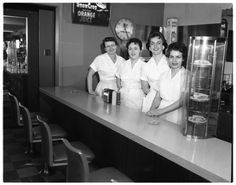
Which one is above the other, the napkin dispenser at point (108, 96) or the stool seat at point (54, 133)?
the napkin dispenser at point (108, 96)

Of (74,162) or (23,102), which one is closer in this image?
(74,162)

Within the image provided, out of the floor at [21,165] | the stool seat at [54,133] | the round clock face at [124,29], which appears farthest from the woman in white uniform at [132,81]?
the round clock face at [124,29]

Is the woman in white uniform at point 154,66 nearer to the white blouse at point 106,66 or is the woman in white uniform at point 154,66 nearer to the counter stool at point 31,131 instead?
the white blouse at point 106,66

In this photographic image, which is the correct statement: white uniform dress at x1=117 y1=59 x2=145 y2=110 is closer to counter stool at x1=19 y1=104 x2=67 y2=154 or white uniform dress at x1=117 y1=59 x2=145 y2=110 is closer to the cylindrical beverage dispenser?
counter stool at x1=19 y1=104 x2=67 y2=154

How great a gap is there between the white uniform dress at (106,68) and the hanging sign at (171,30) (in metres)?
1.32

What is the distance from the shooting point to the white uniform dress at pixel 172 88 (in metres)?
2.09

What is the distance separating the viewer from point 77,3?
3734mm

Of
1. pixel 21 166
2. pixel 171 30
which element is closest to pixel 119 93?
pixel 21 166

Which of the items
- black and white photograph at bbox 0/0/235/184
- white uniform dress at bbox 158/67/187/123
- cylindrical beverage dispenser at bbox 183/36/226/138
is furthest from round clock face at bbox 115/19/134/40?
cylindrical beverage dispenser at bbox 183/36/226/138

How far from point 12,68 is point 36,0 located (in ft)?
3.26

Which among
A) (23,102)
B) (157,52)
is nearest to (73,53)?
(23,102)

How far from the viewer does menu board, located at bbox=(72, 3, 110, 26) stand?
3.75 metres

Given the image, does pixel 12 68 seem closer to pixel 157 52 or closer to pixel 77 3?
pixel 77 3

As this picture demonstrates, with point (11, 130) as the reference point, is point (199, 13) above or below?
above
